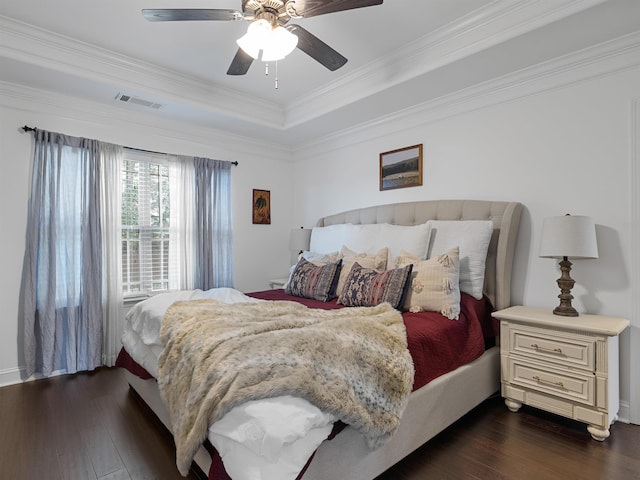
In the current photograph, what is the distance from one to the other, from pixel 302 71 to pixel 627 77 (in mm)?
2470

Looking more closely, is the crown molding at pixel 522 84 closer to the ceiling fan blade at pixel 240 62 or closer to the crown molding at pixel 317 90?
the crown molding at pixel 317 90

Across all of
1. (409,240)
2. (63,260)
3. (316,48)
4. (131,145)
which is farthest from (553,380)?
(131,145)

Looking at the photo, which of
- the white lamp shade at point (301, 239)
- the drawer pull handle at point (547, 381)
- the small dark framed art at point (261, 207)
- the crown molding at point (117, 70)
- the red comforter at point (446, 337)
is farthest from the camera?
the small dark framed art at point (261, 207)

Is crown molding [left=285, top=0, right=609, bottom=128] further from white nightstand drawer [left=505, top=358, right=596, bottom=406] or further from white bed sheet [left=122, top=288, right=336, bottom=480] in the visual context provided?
white bed sheet [left=122, top=288, right=336, bottom=480]

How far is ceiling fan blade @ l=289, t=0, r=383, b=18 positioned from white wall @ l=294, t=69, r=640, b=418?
1.72 metres

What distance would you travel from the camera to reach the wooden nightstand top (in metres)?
2.05

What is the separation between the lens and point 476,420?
A: 233 centimetres

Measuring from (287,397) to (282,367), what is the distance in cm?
11

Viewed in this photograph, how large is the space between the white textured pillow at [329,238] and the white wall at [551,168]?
2.43ft

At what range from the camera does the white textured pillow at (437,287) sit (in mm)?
2355

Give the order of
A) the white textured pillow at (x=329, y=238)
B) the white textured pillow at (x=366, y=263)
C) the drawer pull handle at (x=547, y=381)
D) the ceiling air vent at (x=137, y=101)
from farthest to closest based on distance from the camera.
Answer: the white textured pillow at (x=329, y=238) < the ceiling air vent at (x=137, y=101) < the white textured pillow at (x=366, y=263) < the drawer pull handle at (x=547, y=381)

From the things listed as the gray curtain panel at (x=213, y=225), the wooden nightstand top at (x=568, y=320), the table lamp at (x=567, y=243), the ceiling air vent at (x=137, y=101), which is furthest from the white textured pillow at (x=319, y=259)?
the ceiling air vent at (x=137, y=101)

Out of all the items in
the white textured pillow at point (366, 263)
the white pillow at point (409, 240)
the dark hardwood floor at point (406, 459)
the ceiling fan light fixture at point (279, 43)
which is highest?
the ceiling fan light fixture at point (279, 43)

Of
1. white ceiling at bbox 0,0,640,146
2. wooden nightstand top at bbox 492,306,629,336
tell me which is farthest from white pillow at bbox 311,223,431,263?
white ceiling at bbox 0,0,640,146
